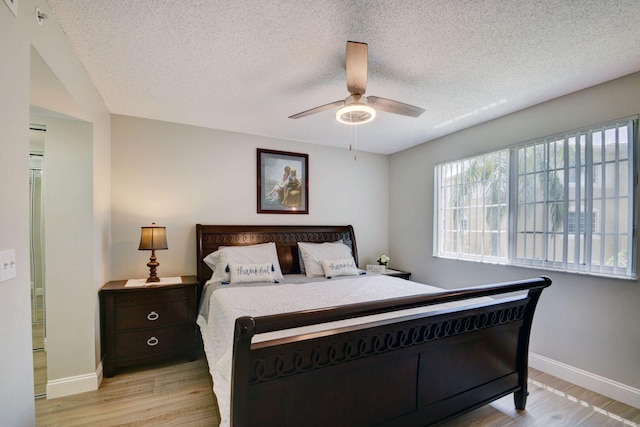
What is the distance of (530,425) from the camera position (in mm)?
1986

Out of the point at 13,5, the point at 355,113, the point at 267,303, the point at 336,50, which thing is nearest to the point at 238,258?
the point at 267,303

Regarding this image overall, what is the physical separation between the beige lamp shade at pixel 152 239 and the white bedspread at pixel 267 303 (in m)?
0.74

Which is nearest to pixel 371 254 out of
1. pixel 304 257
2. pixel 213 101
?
pixel 304 257

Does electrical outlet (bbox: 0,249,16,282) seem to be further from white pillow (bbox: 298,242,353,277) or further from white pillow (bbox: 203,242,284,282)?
white pillow (bbox: 298,242,353,277)

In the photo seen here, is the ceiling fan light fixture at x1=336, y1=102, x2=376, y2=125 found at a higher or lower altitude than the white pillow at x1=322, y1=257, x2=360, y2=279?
higher

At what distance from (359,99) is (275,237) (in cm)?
226

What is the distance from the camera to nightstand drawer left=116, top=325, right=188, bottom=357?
2641 mm

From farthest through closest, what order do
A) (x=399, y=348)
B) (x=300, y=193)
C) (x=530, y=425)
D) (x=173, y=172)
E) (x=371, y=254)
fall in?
(x=371, y=254)
(x=300, y=193)
(x=173, y=172)
(x=530, y=425)
(x=399, y=348)

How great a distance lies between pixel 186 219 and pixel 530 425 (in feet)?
12.0

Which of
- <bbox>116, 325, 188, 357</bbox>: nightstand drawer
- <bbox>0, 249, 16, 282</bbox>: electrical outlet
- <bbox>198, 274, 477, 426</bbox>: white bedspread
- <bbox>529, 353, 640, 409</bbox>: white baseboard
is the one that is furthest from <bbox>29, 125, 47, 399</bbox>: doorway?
<bbox>529, 353, 640, 409</bbox>: white baseboard

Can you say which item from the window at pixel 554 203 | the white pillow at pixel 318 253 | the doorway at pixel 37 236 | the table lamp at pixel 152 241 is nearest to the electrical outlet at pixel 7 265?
the table lamp at pixel 152 241

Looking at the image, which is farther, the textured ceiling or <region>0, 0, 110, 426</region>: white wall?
the textured ceiling

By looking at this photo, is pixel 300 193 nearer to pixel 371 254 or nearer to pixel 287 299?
pixel 371 254

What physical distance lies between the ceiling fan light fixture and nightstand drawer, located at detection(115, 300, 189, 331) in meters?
2.35
